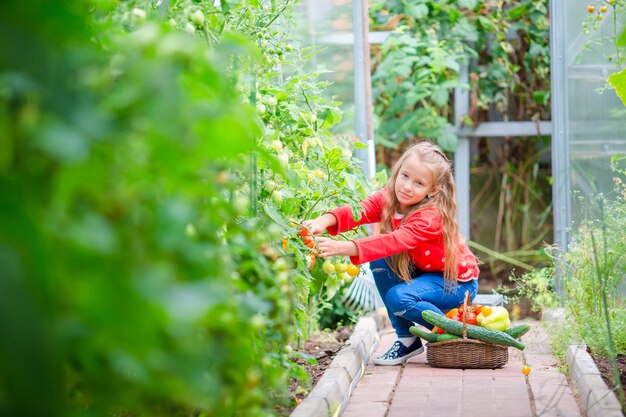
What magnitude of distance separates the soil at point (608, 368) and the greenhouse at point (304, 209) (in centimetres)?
3

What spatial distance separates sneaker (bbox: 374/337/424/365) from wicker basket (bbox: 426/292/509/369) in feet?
0.64

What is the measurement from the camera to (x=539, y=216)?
7551mm

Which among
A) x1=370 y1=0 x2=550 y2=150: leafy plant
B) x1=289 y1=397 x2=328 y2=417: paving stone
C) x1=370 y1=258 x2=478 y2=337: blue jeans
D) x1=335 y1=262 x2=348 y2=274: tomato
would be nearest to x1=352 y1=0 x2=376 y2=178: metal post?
x1=370 y1=0 x2=550 y2=150: leafy plant

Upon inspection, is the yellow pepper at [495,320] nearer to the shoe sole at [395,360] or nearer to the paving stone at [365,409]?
the shoe sole at [395,360]

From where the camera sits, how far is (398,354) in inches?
163

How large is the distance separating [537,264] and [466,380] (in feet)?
13.0

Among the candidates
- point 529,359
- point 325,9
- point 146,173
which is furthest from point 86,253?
point 325,9

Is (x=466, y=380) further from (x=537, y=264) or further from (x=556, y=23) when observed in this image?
(x=537, y=264)

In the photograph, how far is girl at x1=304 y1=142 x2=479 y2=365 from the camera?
4064 mm

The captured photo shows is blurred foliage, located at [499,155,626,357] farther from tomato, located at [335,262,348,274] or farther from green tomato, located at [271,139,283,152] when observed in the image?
green tomato, located at [271,139,283,152]

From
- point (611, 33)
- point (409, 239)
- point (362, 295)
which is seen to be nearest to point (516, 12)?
point (611, 33)

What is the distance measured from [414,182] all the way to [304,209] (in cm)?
60

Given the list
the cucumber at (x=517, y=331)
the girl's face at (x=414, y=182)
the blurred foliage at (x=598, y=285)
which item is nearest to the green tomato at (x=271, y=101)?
the girl's face at (x=414, y=182)

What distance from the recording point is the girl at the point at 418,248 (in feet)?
13.3
